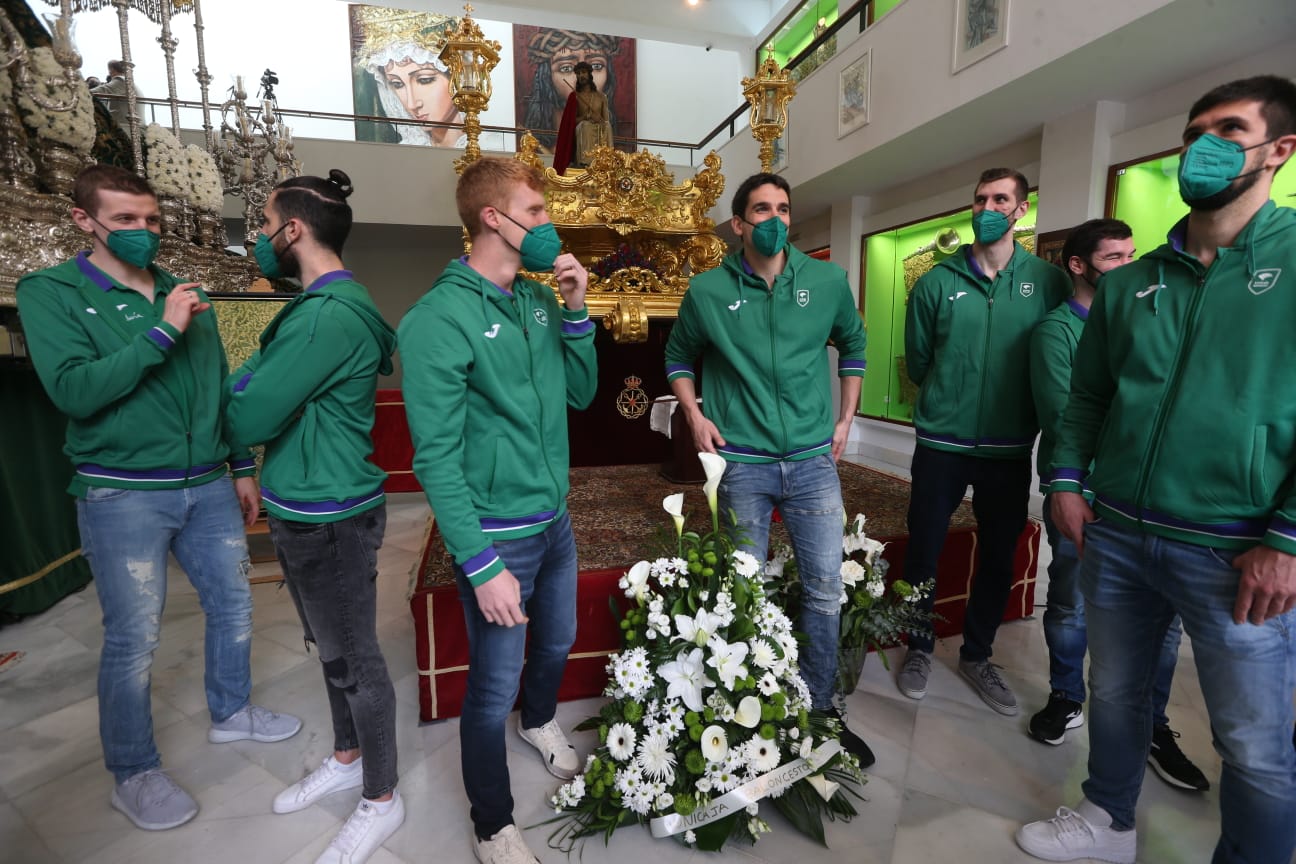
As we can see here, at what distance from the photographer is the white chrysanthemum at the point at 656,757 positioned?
5.46ft

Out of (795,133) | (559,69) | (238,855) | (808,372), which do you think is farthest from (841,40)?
(238,855)

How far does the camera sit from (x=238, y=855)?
167 centimetres

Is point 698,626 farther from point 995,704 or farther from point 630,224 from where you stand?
point 630,224

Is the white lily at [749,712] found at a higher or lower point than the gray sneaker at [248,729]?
higher

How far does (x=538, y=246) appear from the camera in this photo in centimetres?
138

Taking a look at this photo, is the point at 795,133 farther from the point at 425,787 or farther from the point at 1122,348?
the point at 425,787

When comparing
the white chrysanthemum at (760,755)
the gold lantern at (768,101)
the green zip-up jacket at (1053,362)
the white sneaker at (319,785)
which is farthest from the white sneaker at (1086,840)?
the gold lantern at (768,101)

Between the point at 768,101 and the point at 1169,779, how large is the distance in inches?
164

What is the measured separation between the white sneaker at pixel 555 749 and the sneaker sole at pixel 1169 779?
1.83 m

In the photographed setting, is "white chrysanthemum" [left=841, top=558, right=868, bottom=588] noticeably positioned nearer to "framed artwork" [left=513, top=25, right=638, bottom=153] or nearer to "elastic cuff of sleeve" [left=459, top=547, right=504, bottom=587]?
"elastic cuff of sleeve" [left=459, top=547, right=504, bottom=587]

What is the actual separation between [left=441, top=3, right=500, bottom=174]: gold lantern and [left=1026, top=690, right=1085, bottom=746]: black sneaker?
158 inches

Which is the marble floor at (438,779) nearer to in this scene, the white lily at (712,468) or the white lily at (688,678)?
the white lily at (688,678)

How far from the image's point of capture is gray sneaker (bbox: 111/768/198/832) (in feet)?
5.80

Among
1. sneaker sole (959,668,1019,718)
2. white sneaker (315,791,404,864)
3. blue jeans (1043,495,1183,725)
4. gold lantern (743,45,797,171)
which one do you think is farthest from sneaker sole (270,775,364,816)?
gold lantern (743,45,797,171)
